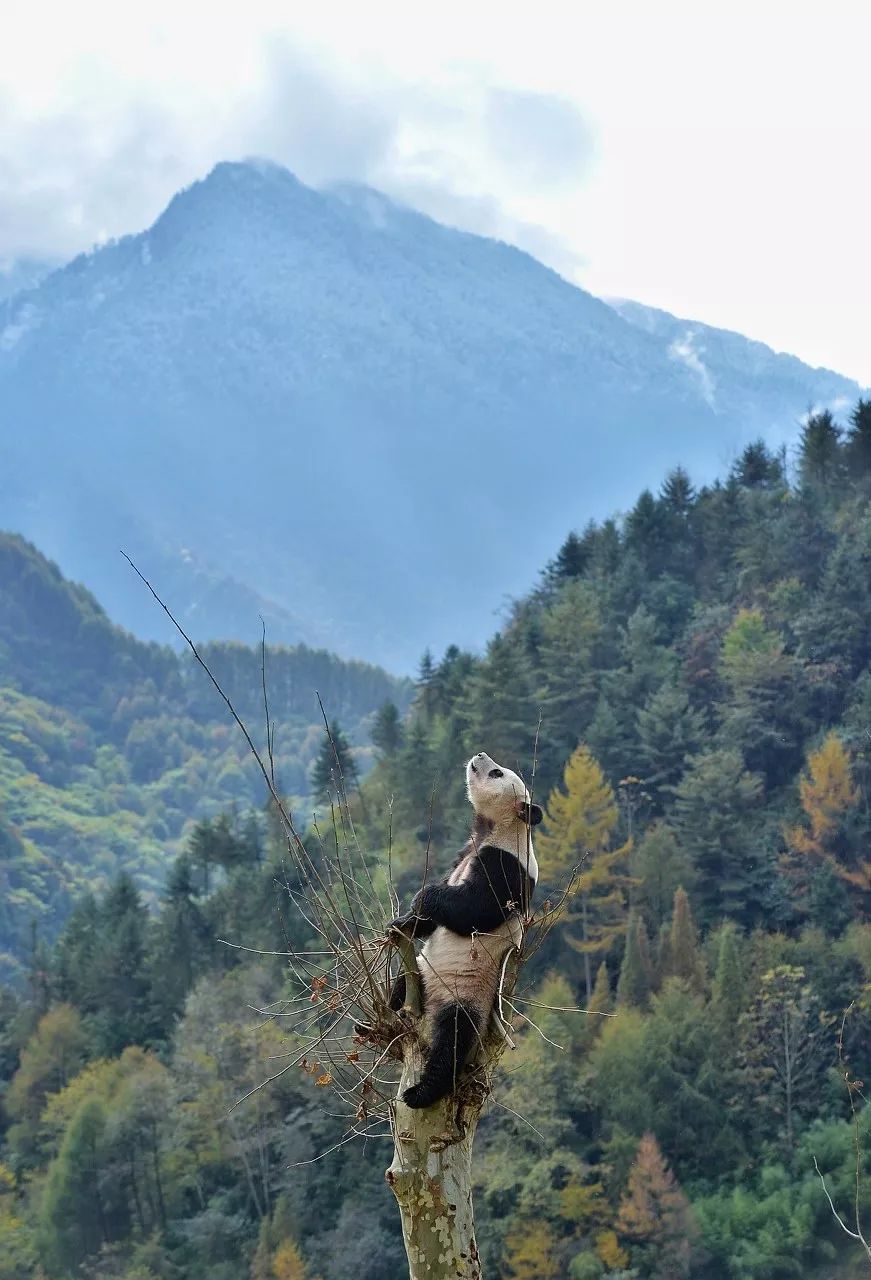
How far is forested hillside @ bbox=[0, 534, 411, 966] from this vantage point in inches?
4956

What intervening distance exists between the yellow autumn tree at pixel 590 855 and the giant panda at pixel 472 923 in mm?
33706

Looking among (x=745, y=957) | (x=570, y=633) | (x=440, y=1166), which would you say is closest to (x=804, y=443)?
(x=570, y=633)

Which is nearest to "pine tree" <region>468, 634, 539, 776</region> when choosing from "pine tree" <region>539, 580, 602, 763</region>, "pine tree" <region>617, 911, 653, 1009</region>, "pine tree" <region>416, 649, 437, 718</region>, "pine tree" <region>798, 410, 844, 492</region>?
"pine tree" <region>539, 580, 602, 763</region>

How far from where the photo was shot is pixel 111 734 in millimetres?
159250

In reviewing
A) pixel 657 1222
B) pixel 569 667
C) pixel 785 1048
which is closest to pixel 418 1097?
pixel 657 1222

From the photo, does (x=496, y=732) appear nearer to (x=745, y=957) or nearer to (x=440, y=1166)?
(x=745, y=957)

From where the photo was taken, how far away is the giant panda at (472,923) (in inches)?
211

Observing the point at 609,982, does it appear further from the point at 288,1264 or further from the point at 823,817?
the point at 288,1264

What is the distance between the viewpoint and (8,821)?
12325 centimetres

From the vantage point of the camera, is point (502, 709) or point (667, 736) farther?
point (502, 709)

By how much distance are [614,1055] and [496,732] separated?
548 inches

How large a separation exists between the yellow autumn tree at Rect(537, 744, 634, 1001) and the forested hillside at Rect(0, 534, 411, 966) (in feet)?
244

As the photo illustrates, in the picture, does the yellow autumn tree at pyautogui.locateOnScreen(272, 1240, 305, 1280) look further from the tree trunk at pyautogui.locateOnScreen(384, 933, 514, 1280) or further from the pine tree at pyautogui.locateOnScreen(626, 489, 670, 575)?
the pine tree at pyautogui.locateOnScreen(626, 489, 670, 575)

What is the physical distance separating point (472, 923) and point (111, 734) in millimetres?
157910
